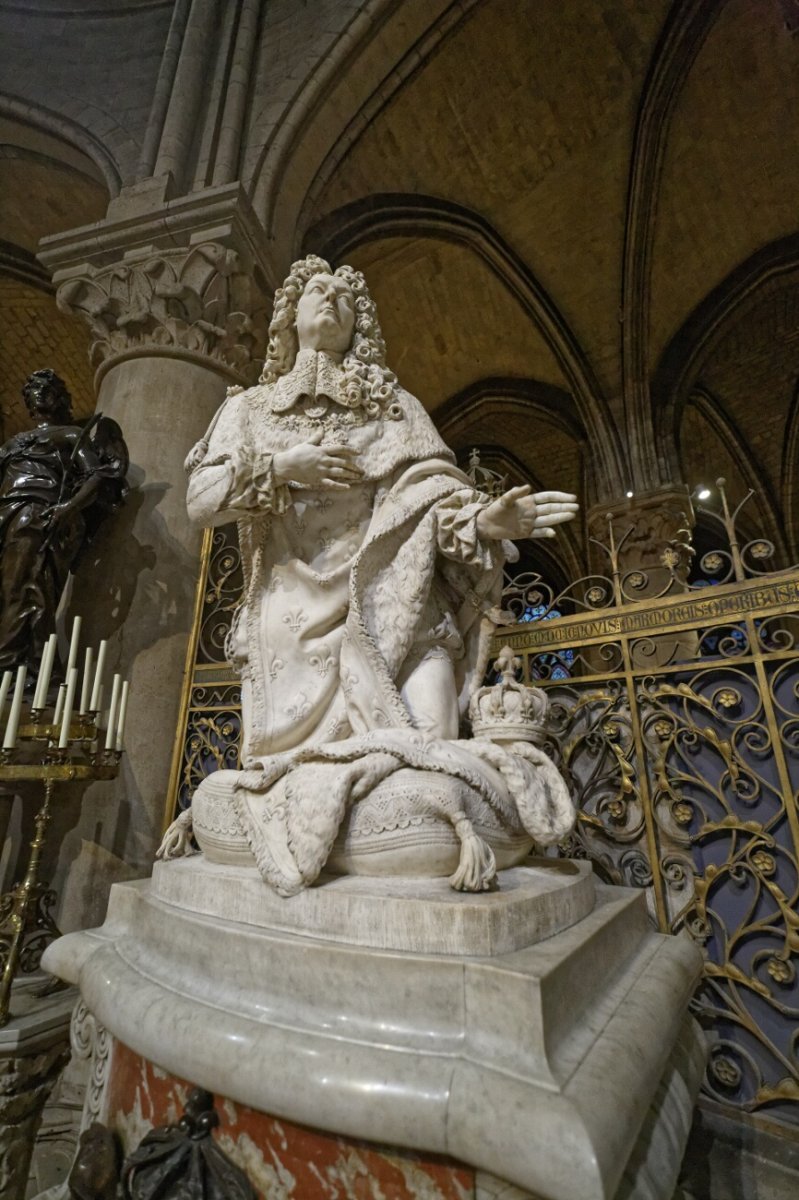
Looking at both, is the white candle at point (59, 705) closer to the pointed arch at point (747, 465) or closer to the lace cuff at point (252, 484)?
the lace cuff at point (252, 484)

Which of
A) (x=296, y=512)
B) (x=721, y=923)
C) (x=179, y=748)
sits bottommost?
(x=721, y=923)

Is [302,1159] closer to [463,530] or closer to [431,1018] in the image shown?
[431,1018]

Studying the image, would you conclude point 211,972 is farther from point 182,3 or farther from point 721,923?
point 182,3

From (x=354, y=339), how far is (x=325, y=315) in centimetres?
14

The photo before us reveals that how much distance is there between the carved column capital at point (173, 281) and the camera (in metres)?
3.88

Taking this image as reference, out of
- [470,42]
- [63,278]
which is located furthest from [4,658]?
[470,42]

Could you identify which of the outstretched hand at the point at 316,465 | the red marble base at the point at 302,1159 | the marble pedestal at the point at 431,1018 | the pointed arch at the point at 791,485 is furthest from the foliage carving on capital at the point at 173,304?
the pointed arch at the point at 791,485

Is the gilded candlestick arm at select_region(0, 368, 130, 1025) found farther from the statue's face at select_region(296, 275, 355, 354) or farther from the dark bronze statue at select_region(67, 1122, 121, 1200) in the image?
the statue's face at select_region(296, 275, 355, 354)

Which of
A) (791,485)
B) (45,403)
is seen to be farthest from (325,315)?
(791,485)

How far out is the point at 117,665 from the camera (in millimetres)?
3168

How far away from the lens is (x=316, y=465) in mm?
1665

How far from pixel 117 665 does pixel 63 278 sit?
2.85 m

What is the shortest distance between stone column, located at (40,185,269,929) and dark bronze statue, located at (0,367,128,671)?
24 cm

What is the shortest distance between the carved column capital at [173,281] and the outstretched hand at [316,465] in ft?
8.69
